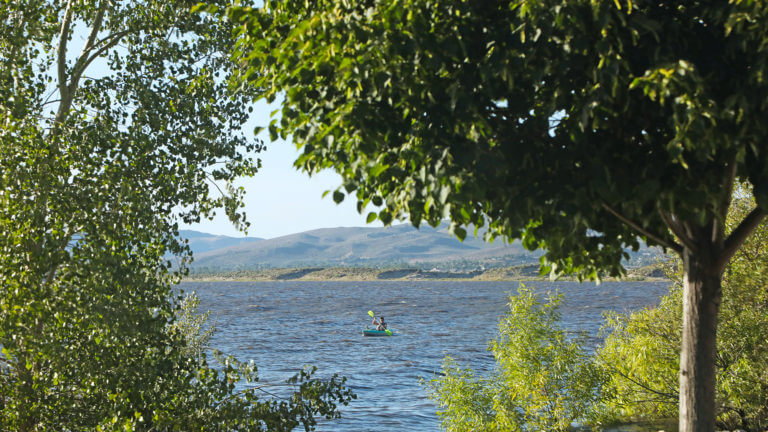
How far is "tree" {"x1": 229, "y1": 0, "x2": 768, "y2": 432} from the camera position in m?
5.82

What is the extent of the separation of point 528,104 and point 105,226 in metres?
8.26

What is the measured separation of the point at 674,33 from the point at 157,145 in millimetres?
10123

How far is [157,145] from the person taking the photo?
1336cm

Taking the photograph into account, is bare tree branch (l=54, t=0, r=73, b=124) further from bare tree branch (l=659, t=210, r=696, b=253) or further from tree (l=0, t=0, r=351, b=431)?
bare tree branch (l=659, t=210, r=696, b=253)

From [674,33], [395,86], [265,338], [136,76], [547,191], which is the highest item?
[136,76]

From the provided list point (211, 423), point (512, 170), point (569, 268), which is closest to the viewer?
point (512, 170)

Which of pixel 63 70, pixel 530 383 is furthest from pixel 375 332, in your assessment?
pixel 63 70

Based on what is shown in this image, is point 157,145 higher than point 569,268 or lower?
higher

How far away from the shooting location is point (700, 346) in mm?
8109

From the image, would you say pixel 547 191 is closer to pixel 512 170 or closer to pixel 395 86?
pixel 512 170

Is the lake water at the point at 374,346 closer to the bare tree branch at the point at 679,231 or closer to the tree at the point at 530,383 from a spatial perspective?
the tree at the point at 530,383

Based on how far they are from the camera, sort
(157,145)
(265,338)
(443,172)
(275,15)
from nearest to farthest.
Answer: (443,172)
(275,15)
(157,145)
(265,338)

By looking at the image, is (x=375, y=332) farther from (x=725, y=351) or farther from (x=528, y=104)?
(x=528, y=104)

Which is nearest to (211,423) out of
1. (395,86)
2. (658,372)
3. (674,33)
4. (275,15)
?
(275,15)
